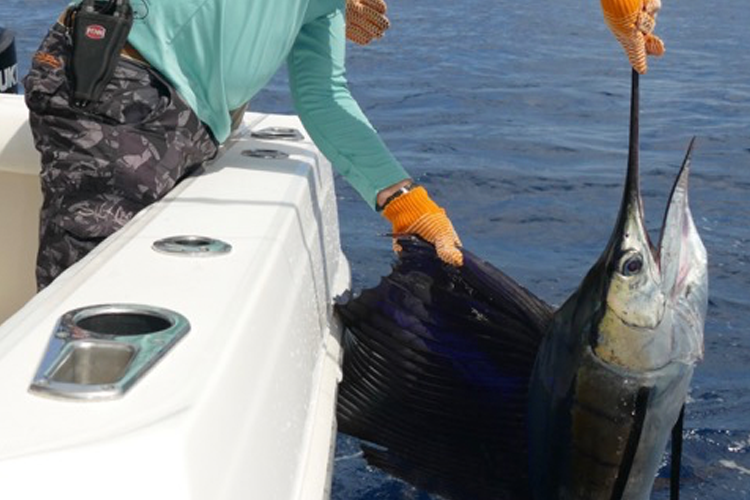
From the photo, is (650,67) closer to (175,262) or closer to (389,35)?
(389,35)

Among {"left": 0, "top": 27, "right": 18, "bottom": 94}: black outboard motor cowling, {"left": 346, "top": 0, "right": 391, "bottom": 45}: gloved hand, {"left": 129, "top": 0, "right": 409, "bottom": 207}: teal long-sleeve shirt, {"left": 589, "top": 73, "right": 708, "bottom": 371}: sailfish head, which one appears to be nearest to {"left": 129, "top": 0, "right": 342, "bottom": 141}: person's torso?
{"left": 129, "top": 0, "right": 409, "bottom": 207}: teal long-sleeve shirt

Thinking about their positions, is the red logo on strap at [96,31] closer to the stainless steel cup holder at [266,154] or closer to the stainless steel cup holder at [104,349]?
the stainless steel cup holder at [266,154]

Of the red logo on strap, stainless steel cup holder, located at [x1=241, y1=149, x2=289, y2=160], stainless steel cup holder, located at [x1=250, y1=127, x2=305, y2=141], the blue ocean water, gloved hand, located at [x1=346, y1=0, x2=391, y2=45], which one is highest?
the red logo on strap

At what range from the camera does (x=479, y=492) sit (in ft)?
7.11

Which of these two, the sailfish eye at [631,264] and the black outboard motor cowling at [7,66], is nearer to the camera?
the sailfish eye at [631,264]

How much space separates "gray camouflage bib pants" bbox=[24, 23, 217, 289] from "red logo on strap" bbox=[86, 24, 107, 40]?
10 centimetres

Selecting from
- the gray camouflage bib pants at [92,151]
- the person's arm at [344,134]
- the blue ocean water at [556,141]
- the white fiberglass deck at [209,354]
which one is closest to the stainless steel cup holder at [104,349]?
the white fiberglass deck at [209,354]

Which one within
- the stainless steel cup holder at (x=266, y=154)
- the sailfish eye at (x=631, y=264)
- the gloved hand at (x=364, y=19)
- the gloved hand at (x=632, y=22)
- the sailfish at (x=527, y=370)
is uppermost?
the gloved hand at (x=632, y=22)

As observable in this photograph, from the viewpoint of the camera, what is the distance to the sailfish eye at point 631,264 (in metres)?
1.85

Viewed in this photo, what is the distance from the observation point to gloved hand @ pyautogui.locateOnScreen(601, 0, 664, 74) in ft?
5.93

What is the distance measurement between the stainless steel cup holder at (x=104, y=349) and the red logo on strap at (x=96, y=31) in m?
0.69

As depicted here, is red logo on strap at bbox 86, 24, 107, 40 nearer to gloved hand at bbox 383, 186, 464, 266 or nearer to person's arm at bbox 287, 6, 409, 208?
person's arm at bbox 287, 6, 409, 208

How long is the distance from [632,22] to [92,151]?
918 mm

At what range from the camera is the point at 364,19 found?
261 cm
